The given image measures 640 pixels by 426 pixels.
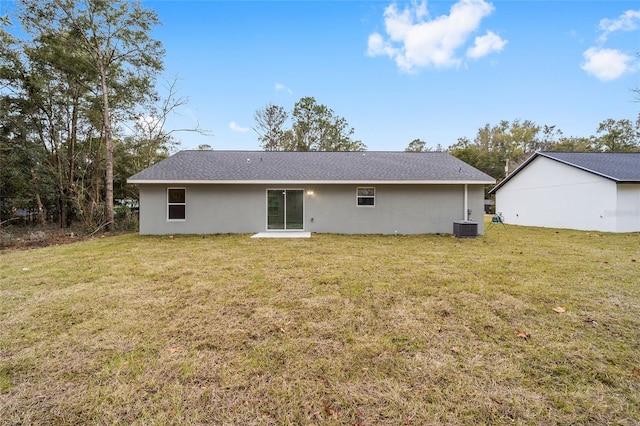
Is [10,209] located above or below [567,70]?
below

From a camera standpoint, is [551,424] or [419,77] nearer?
[551,424]

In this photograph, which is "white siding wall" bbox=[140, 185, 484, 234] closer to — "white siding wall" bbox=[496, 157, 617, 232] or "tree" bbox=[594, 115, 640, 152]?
"white siding wall" bbox=[496, 157, 617, 232]

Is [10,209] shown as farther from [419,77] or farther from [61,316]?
[419,77]

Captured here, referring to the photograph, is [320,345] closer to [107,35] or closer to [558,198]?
[107,35]

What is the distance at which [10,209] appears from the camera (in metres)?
13.8

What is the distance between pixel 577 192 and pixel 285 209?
14232 mm

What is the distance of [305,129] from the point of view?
88.4 ft

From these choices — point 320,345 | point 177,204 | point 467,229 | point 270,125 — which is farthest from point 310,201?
point 270,125

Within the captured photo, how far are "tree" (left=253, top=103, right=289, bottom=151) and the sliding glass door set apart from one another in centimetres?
1609

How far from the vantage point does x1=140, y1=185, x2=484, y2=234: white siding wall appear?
409 inches

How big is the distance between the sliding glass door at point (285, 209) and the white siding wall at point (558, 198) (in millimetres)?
13443

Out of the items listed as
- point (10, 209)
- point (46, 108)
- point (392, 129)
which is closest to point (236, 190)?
point (46, 108)

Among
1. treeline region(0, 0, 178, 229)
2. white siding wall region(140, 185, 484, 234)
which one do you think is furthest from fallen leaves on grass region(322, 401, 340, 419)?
treeline region(0, 0, 178, 229)

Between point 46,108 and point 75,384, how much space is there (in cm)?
1733
